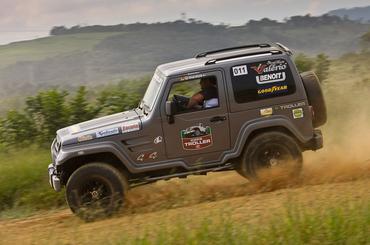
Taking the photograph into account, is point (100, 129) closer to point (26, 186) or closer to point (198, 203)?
point (198, 203)

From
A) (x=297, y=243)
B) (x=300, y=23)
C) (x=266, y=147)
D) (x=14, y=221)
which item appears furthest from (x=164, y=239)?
(x=300, y=23)

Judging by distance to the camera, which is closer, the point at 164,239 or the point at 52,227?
the point at 164,239

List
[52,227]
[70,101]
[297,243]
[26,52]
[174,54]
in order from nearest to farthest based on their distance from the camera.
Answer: [297,243] < [52,227] < [70,101] < [174,54] < [26,52]

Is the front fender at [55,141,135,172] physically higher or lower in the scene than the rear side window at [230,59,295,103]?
lower

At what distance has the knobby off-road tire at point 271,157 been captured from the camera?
29.3ft

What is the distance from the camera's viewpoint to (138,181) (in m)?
9.01

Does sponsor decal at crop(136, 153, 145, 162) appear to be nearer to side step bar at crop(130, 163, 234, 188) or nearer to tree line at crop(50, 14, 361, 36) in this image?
side step bar at crop(130, 163, 234, 188)

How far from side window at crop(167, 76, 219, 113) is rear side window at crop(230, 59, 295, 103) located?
31 centimetres

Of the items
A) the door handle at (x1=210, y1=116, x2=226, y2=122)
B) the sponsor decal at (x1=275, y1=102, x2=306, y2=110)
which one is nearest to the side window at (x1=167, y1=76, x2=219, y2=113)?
the door handle at (x1=210, y1=116, x2=226, y2=122)

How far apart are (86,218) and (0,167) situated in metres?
3.79

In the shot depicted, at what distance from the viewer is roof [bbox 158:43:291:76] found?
350 inches

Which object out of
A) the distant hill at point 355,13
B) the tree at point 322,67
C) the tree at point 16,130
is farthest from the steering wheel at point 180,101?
the distant hill at point 355,13

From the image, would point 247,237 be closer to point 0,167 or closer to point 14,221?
point 14,221

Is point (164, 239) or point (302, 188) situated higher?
point (164, 239)
